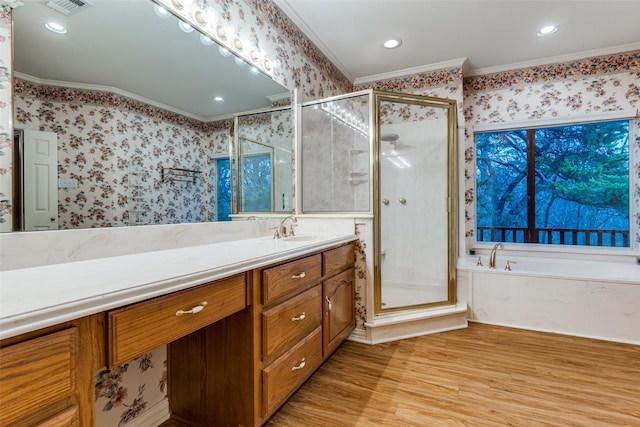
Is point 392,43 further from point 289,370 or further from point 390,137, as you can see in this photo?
point 289,370

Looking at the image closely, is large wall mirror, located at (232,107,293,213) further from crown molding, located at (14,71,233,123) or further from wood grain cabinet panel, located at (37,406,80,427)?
wood grain cabinet panel, located at (37,406,80,427)

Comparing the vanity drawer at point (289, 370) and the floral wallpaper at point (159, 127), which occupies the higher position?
the floral wallpaper at point (159, 127)

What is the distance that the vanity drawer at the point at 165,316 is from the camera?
0.74 metres

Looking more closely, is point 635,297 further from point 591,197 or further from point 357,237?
point 357,237

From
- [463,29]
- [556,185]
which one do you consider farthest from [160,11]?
[556,185]

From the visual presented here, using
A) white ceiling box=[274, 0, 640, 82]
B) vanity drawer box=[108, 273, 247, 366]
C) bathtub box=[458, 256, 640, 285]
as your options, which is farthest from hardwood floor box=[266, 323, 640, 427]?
white ceiling box=[274, 0, 640, 82]

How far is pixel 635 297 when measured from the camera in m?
2.21

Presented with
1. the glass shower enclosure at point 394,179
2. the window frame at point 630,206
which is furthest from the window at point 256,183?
the window frame at point 630,206

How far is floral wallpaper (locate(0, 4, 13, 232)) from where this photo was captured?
0.94 metres

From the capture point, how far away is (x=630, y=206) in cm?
302

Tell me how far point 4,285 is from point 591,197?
14.7ft

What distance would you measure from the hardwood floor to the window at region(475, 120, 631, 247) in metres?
1.48

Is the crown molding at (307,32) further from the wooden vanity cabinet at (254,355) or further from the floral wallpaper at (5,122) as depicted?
the wooden vanity cabinet at (254,355)

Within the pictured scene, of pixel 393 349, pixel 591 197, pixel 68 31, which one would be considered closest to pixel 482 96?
pixel 591 197
